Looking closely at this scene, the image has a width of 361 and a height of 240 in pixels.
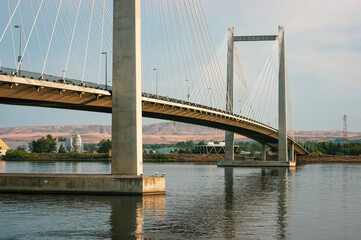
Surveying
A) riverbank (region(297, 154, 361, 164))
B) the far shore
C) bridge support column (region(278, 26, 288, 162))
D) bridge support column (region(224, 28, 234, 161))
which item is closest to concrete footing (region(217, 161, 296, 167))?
bridge support column (region(278, 26, 288, 162))

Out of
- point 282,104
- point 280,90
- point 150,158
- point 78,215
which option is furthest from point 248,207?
point 150,158

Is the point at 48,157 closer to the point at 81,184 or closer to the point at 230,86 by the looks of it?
the point at 230,86

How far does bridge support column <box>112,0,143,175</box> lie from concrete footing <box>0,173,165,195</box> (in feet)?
6.00

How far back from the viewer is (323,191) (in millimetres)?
48375

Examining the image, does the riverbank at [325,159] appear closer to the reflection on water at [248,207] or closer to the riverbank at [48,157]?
the riverbank at [48,157]

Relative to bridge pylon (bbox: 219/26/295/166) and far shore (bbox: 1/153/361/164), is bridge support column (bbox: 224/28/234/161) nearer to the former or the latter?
bridge pylon (bbox: 219/26/295/166)

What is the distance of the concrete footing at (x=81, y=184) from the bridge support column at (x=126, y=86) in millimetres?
1828

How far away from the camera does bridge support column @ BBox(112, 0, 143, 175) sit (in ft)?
128

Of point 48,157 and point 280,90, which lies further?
point 48,157

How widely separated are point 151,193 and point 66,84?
10.5 m

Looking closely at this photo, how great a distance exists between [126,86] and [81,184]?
24.2 feet

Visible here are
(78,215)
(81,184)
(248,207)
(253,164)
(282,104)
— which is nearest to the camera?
(78,215)

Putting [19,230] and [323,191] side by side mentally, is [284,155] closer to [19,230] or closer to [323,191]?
[323,191]

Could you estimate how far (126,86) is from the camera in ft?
129
